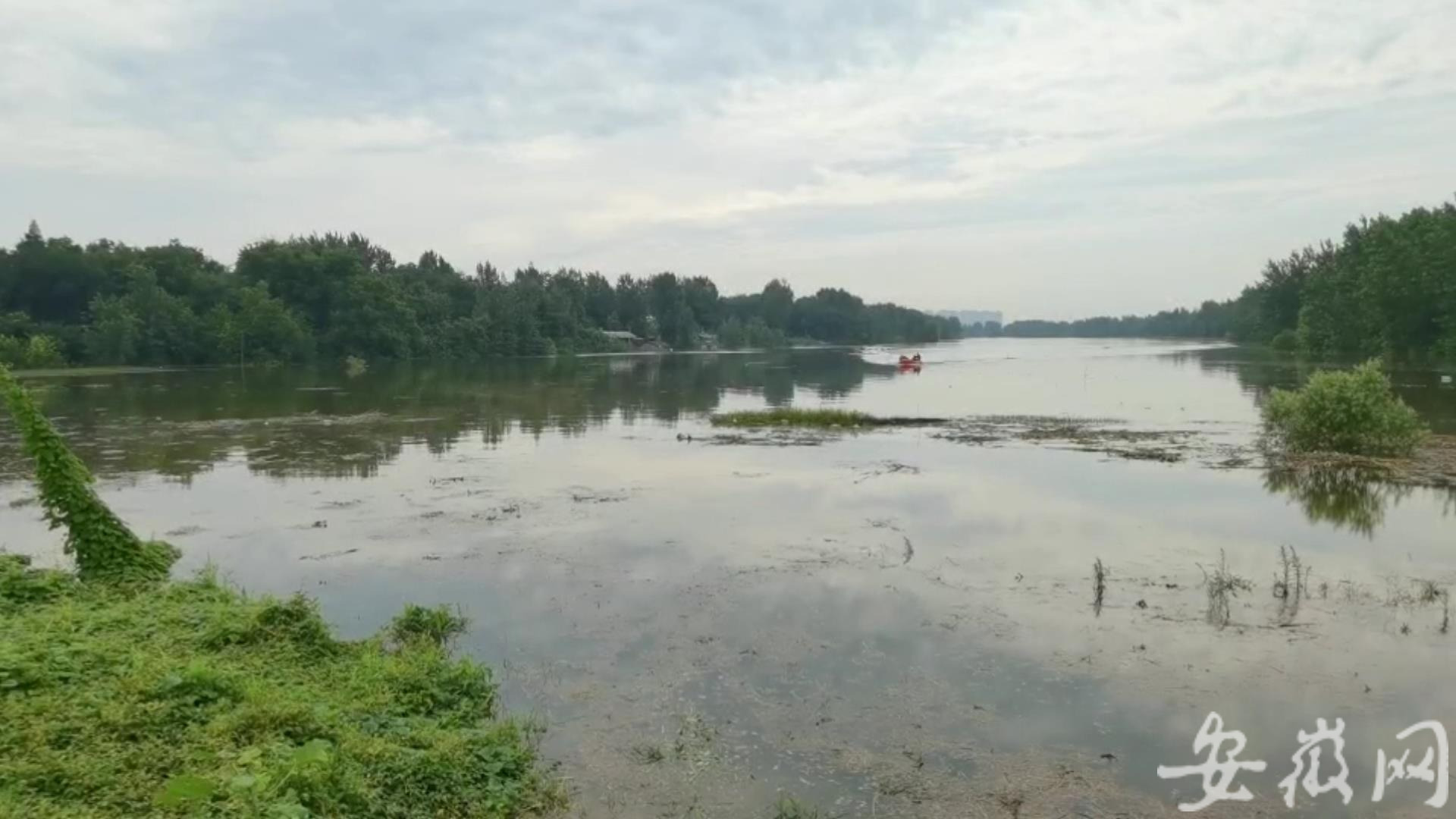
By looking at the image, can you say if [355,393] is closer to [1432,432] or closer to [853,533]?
[853,533]

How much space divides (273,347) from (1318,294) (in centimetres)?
9321

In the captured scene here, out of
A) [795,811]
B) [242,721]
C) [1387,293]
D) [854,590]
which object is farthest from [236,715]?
[1387,293]

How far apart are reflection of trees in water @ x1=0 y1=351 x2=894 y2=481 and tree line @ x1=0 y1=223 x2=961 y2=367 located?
11.6 metres

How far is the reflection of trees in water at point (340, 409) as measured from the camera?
24.9m

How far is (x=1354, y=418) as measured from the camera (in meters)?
22.0

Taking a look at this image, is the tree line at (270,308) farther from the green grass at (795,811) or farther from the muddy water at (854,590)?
the green grass at (795,811)

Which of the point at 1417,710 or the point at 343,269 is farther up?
the point at 343,269

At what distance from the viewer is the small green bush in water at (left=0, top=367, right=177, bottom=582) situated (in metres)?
11.2

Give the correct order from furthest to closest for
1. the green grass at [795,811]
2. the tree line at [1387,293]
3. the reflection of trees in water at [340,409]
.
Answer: the tree line at [1387,293] → the reflection of trees in water at [340,409] → the green grass at [795,811]

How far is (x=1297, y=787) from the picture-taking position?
682 centimetres

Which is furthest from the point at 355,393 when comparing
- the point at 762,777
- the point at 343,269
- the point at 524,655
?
the point at 343,269

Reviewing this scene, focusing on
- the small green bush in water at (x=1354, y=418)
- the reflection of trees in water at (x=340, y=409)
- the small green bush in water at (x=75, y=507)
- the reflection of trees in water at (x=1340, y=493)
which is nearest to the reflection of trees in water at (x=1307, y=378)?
the small green bush in water at (x=1354, y=418)

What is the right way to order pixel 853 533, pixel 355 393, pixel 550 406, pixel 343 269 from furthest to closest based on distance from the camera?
1. pixel 343 269
2. pixel 355 393
3. pixel 550 406
4. pixel 853 533

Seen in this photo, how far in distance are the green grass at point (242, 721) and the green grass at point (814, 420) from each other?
2245 cm
